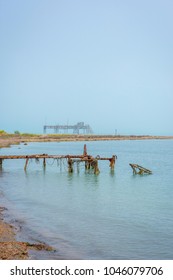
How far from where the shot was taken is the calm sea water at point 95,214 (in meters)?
13.8

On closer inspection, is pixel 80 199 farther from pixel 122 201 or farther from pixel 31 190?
pixel 31 190

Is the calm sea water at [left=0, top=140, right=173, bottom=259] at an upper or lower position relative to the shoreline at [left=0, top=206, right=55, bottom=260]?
lower

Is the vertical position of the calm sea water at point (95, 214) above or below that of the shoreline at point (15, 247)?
below

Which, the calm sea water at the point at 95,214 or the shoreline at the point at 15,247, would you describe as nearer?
the shoreline at the point at 15,247

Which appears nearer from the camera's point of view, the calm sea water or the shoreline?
the shoreline

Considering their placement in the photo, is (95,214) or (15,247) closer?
(15,247)

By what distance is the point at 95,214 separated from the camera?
19.3 metres

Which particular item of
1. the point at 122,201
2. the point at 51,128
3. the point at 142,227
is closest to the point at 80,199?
the point at 122,201

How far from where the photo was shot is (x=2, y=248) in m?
11.8

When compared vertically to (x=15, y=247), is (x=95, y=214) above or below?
below

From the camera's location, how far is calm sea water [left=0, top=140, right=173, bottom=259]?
45.4 feet
